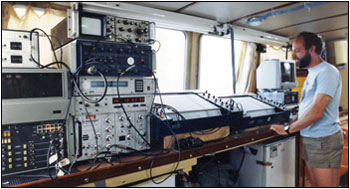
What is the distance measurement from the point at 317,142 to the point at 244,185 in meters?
0.87

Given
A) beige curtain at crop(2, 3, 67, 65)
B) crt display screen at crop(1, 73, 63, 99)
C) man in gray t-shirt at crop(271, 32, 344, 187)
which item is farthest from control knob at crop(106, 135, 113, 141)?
man in gray t-shirt at crop(271, 32, 344, 187)

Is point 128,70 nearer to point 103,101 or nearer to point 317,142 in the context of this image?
point 103,101

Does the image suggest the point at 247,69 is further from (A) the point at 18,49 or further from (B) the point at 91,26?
(A) the point at 18,49

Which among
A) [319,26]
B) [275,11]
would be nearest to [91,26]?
[275,11]

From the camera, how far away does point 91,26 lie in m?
1.42

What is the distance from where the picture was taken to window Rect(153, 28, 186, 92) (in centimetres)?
305

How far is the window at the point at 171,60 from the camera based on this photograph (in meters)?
3.05

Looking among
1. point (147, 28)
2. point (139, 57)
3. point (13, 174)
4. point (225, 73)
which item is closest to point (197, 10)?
point (147, 28)

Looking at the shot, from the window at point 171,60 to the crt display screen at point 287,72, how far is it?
1.28 m

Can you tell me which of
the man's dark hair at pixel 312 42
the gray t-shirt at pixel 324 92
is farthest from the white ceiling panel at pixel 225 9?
the gray t-shirt at pixel 324 92

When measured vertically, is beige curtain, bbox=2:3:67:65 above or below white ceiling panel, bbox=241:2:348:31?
below

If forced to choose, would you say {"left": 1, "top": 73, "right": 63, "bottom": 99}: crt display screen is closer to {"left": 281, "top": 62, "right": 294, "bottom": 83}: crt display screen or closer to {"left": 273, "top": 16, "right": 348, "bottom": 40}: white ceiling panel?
{"left": 281, "top": 62, "right": 294, "bottom": 83}: crt display screen

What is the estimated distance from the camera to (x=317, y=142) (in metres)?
2.00

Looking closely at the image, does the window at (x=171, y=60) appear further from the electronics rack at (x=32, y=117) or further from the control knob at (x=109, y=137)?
the electronics rack at (x=32, y=117)
